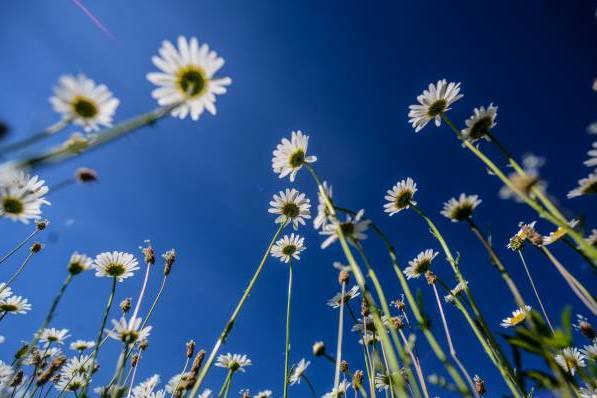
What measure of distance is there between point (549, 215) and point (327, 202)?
0.89 m

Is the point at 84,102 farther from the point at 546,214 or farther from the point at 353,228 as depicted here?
the point at 546,214

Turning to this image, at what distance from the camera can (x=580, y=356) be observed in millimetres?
3227

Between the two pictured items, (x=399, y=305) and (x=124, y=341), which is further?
(x=399, y=305)

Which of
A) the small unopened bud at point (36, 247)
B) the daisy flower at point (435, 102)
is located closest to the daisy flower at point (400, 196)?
the daisy flower at point (435, 102)

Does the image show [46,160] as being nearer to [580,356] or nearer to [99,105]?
[99,105]

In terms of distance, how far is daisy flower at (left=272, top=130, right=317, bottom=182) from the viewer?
2502 mm

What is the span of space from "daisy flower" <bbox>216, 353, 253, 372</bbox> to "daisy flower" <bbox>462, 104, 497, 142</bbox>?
2713 mm

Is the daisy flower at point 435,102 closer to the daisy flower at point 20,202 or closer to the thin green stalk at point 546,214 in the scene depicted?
the thin green stalk at point 546,214

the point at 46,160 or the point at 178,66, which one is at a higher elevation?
the point at 178,66

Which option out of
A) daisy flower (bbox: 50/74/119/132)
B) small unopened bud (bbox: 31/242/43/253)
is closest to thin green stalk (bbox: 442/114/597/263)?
daisy flower (bbox: 50/74/119/132)

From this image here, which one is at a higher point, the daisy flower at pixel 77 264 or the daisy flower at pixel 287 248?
the daisy flower at pixel 287 248

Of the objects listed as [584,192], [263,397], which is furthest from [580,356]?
[263,397]

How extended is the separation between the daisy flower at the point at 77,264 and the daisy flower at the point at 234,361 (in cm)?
183

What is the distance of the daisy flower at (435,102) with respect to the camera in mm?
2516
